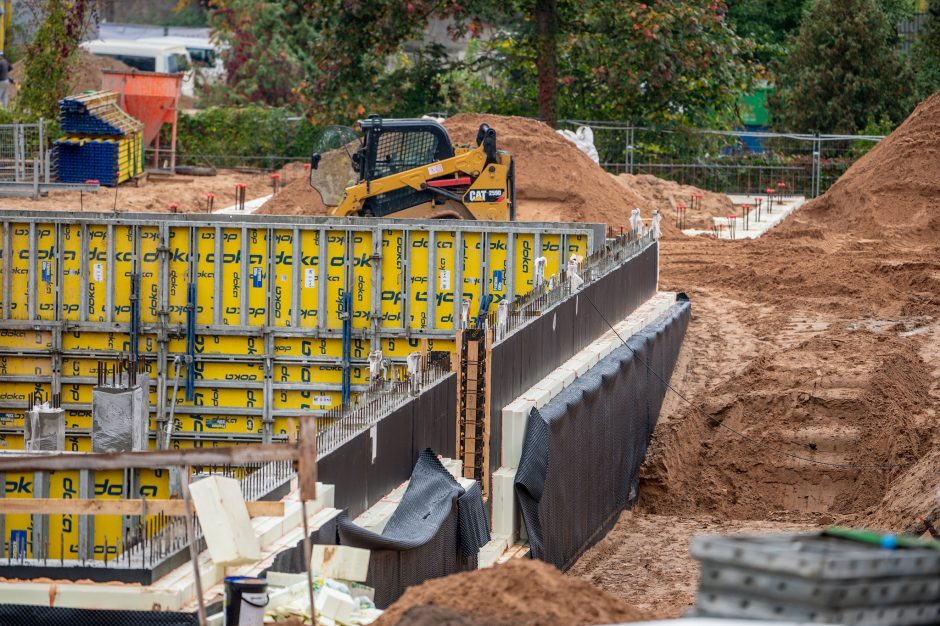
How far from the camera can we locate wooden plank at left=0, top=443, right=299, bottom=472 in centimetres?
879

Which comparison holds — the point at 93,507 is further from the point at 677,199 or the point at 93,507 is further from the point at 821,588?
the point at 677,199

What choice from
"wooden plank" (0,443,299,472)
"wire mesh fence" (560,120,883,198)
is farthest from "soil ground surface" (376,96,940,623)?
"wire mesh fence" (560,120,883,198)

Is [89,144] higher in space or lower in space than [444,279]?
higher

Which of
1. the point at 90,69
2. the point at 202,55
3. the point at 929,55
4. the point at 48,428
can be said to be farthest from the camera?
the point at 202,55

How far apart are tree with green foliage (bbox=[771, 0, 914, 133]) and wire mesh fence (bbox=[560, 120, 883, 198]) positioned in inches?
120

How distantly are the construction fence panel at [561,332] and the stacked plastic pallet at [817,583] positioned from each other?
8.19 meters

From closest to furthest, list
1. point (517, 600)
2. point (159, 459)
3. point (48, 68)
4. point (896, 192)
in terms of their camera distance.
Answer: point (517, 600) < point (159, 459) < point (896, 192) < point (48, 68)

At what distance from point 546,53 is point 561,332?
23.5 m

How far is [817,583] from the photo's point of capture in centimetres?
702

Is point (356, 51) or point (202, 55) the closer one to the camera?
point (356, 51)

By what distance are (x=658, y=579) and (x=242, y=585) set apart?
8.43 meters

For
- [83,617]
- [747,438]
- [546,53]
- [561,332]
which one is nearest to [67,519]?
[83,617]

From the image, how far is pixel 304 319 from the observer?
69.2ft

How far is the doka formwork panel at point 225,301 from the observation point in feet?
68.5
